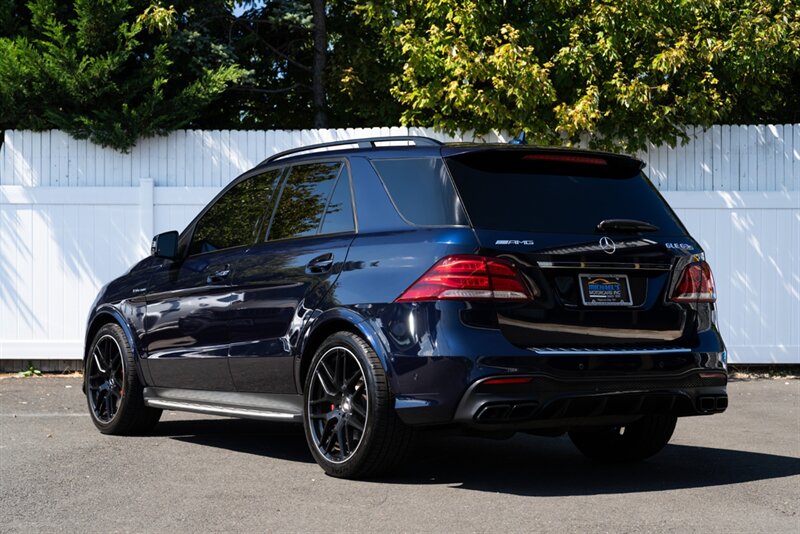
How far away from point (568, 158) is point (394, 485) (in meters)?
2.01

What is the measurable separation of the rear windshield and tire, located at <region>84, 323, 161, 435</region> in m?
3.32

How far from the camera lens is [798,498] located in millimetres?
6266

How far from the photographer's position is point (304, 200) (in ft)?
24.4

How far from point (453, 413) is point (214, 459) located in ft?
7.23

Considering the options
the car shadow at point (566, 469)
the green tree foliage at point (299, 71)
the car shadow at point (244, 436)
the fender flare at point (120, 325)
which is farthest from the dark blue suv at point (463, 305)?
the green tree foliage at point (299, 71)

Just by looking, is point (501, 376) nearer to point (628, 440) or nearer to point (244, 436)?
point (628, 440)

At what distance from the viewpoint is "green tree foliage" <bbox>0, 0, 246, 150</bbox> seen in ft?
42.5

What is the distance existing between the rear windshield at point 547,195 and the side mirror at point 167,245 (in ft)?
8.48

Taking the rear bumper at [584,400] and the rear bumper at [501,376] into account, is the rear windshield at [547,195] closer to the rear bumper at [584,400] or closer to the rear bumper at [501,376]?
the rear bumper at [501,376]

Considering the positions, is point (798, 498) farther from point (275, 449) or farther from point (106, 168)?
point (106, 168)

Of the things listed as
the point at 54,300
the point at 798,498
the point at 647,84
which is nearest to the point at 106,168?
the point at 54,300

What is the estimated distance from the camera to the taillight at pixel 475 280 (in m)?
6.10

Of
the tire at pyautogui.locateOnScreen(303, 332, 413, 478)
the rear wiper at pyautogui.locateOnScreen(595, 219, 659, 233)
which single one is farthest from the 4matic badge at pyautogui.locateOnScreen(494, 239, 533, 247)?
the tire at pyautogui.locateOnScreen(303, 332, 413, 478)

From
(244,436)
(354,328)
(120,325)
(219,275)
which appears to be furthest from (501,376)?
(120,325)
